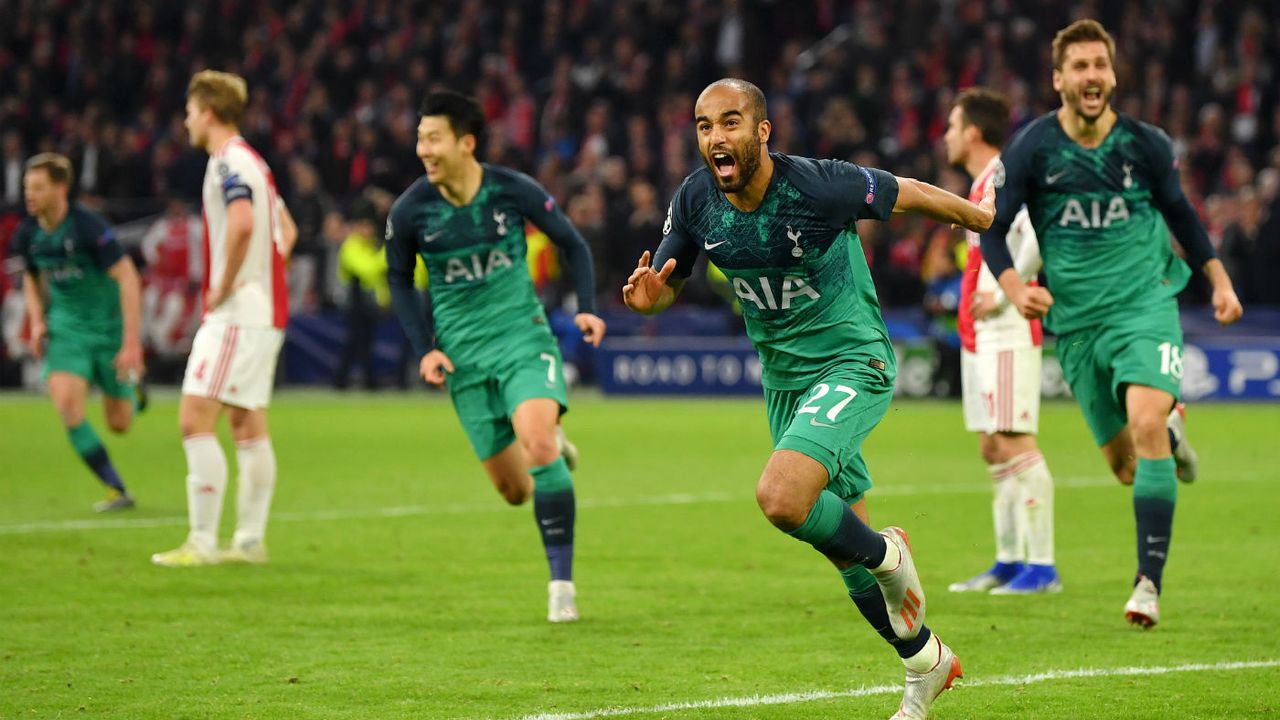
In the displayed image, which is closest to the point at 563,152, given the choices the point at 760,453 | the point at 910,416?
the point at 910,416

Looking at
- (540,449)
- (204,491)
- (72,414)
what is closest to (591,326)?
(540,449)

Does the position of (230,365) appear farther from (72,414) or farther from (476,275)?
(72,414)

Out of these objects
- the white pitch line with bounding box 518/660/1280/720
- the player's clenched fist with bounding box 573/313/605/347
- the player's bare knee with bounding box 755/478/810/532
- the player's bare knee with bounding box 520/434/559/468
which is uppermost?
the player's clenched fist with bounding box 573/313/605/347

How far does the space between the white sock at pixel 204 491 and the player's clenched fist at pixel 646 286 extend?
437 cm

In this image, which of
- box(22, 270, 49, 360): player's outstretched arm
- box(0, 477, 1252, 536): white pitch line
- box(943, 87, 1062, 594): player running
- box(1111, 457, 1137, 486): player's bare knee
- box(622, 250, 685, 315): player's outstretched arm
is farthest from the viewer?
box(22, 270, 49, 360): player's outstretched arm

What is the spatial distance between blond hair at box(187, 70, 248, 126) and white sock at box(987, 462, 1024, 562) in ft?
14.5

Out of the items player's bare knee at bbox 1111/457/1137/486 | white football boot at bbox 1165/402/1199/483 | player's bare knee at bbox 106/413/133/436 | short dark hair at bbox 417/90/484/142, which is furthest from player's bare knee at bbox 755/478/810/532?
player's bare knee at bbox 106/413/133/436

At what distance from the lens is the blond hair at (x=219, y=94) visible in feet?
31.9

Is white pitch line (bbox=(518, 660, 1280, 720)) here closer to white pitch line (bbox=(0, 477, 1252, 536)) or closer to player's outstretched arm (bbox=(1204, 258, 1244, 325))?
player's outstretched arm (bbox=(1204, 258, 1244, 325))

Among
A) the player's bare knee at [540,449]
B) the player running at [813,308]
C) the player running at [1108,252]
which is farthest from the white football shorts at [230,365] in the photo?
the player running at [813,308]

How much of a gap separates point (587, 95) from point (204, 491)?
63.9ft

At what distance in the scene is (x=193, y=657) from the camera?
6.91m

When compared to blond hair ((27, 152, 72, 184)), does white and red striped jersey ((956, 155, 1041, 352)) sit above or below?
below

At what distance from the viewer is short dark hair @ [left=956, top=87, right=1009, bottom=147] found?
9.09 m
